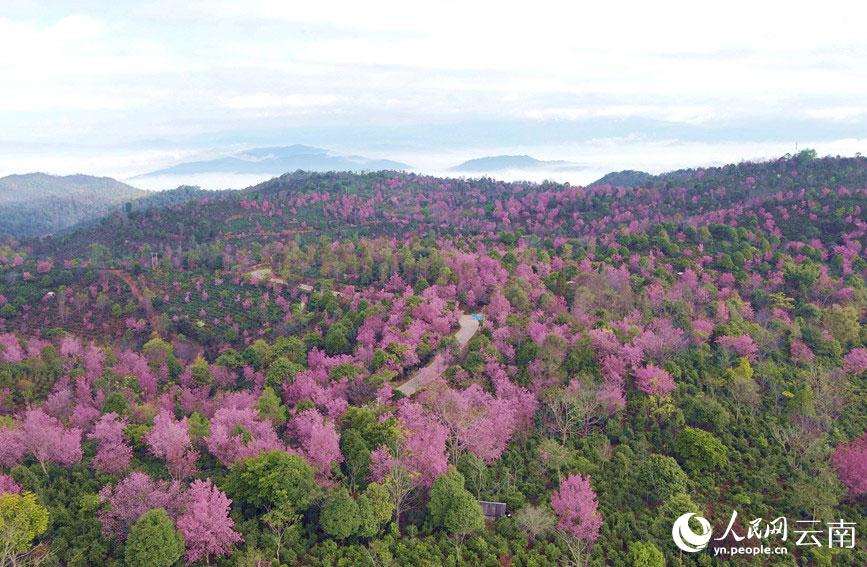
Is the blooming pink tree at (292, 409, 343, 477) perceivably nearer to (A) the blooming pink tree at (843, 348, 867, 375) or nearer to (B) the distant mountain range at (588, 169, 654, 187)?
(A) the blooming pink tree at (843, 348, 867, 375)

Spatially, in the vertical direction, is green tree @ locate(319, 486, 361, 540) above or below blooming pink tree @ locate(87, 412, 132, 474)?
below

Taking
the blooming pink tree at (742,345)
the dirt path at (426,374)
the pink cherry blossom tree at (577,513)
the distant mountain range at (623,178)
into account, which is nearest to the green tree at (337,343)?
the dirt path at (426,374)

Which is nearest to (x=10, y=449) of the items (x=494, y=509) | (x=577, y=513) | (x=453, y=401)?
(x=453, y=401)

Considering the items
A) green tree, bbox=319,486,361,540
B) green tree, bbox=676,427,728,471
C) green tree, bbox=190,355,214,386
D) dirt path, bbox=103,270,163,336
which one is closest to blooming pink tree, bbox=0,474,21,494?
green tree, bbox=319,486,361,540

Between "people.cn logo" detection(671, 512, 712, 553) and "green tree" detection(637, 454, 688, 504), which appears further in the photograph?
"green tree" detection(637, 454, 688, 504)

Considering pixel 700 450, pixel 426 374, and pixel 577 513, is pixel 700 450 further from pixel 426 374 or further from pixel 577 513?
pixel 426 374

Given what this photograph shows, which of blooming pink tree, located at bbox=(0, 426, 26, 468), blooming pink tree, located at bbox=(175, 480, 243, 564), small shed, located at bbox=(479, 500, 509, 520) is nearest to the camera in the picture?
blooming pink tree, located at bbox=(175, 480, 243, 564)

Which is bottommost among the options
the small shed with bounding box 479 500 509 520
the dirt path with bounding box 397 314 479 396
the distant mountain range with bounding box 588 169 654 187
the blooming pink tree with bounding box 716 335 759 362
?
the small shed with bounding box 479 500 509 520

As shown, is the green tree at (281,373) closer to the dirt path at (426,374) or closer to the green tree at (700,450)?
the dirt path at (426,374)
